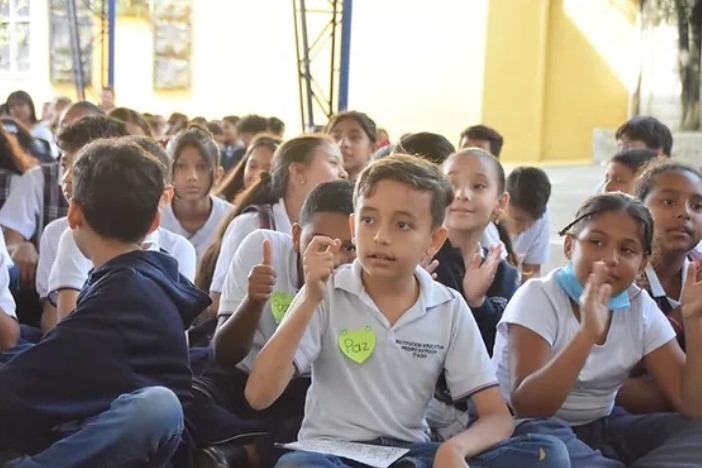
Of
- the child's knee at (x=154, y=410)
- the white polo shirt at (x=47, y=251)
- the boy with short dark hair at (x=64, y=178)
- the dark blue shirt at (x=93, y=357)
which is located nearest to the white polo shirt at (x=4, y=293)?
the boy with short dark hair at (x=64, y=178)

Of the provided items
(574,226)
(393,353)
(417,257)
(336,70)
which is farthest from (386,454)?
(336,70)

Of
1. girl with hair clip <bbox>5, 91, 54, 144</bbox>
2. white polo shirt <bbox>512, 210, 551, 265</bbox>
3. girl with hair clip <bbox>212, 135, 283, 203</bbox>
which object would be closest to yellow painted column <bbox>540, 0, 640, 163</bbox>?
girl with hair clip <bbox>5, 91, 54, 144</bbox>

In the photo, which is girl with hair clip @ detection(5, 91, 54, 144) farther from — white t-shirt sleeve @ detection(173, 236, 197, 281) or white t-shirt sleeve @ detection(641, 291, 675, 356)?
white t-shirt sleeve @ detection(641, 291, 675, 356)

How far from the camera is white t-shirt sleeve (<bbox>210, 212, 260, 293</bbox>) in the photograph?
2576mm

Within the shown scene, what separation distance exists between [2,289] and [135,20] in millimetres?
11786

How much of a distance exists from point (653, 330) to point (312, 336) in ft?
2.69

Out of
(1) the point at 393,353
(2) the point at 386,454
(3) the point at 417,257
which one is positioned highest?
(3) the point at 417,257

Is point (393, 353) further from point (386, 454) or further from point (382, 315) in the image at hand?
point (386, 454)

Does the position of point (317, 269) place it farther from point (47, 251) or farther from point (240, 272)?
point (47, 251)

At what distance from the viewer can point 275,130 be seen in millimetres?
7070

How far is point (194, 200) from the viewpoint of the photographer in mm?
3203

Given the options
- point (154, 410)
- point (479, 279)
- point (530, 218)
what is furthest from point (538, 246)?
point (154, 410)

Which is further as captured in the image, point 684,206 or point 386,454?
point 684,206

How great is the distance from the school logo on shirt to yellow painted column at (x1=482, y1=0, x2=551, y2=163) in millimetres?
9403
